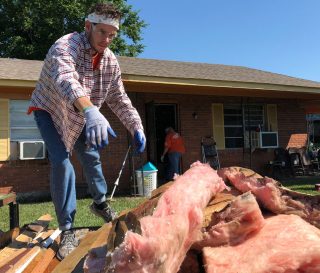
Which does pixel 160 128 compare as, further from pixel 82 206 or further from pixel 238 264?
pixel 238 264

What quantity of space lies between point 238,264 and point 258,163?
46.4 feet

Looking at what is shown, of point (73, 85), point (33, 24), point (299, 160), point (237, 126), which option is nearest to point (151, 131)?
point (237, 126)

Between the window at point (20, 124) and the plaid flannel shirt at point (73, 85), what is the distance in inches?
323

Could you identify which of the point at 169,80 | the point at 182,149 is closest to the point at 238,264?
the point at 169,80

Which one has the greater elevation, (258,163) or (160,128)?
(160,128)

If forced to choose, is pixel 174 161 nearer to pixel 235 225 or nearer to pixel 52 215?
pixel 52 215

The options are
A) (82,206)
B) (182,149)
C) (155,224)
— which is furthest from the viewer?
(182,149)

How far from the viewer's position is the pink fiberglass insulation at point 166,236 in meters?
1.14

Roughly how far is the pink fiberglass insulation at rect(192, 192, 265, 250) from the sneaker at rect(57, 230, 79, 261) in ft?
4.38

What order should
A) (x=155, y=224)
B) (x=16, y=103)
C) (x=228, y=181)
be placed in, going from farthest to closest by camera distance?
(x=16, y=103), (x=228, y=181), (x=155, y=224)

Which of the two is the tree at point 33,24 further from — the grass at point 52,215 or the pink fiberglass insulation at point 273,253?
the pink fiberglass insulation at point 273,253

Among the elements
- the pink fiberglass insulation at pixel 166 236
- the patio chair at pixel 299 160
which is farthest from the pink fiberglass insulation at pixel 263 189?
the patio chair at pixel 299 160

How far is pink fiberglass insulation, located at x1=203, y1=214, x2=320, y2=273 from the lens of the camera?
4.55 ft

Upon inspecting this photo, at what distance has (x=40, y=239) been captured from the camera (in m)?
3.22
